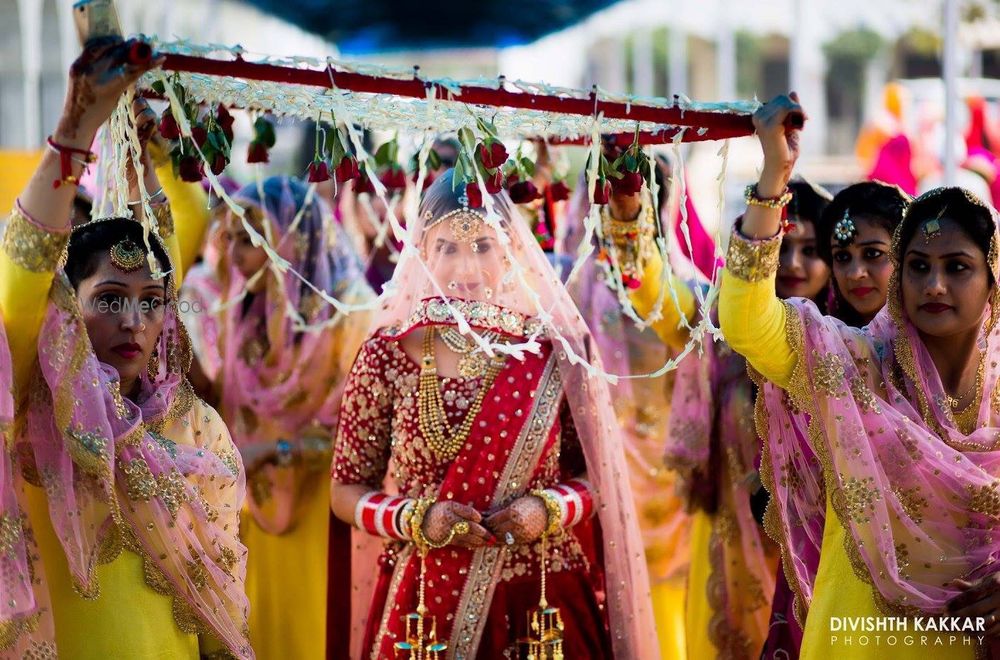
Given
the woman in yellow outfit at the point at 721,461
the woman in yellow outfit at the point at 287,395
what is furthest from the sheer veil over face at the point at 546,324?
the woman in yellow outfit at the point at 287,395

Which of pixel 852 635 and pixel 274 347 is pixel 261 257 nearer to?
pixel 274 347

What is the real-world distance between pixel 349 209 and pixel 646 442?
1785mm

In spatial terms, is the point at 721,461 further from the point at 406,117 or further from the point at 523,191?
the point at 406,117

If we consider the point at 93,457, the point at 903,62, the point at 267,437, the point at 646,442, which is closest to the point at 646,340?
the point at 646,442

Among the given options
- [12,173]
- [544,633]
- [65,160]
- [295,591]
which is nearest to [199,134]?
[65,160]

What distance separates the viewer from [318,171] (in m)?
2.65

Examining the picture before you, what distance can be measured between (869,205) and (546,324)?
907 millimetres

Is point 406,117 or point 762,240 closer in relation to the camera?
point 762,240

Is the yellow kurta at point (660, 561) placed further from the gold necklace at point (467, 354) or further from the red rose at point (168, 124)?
the red rose at point (168, 124)

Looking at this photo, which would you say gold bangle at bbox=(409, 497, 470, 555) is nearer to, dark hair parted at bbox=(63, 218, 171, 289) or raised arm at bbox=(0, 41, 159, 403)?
dark hair parted at bbox=(63, 218, 171, 289)

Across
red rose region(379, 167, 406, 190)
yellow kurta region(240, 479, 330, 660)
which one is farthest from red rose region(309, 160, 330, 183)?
yellow kurta region(240, 479, 330, 660)

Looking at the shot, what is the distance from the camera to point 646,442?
5.08m

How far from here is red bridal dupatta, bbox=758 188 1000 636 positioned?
256 centimetres

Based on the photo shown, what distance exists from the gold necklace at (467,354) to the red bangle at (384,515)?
A: 347 millimetres
